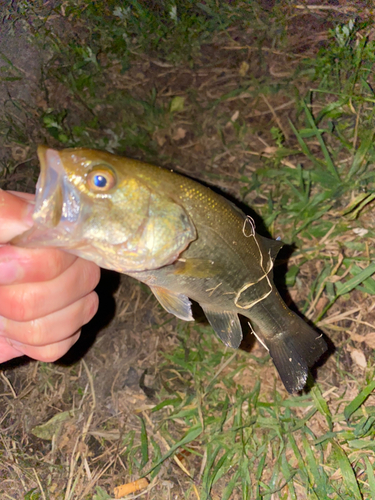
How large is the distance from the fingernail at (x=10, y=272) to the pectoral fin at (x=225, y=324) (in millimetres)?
1096

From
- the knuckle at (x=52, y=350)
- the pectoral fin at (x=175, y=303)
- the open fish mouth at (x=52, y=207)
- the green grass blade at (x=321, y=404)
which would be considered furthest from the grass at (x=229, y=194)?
the open fish mouth at (x=52, y=207)

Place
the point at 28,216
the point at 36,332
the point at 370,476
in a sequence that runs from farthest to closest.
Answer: the point at 370,476 < the point at 36,332 < the point at 28,216

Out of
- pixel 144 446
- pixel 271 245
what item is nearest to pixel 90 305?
pixel 271 245

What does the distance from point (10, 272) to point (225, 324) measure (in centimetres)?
127

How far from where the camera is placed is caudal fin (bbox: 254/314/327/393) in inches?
108

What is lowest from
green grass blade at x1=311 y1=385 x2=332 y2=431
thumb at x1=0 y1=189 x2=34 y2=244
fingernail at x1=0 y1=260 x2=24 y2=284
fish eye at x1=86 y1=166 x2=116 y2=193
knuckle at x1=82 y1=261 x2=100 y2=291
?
green grass blade at x1=311 y1=385 x2=332 y2=431

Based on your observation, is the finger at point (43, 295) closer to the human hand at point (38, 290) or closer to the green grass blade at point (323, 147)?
the human hand at point (38, 290)

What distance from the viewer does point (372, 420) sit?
3090 millimetres

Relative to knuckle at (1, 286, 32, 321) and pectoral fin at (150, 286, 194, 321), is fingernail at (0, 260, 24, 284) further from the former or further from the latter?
pectoral fin at (150, 286, 194, 321)

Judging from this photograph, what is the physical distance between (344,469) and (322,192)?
2271mm

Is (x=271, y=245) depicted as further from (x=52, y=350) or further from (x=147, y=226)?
(x=52, y=350)

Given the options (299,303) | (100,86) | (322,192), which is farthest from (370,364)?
(100,86)

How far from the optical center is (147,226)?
6.19 ft

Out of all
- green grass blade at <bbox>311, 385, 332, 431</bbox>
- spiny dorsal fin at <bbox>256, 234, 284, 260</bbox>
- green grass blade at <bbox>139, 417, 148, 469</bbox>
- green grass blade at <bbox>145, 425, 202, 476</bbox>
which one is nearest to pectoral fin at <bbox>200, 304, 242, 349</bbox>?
spiny dorsal fin at <bbox>256, 234, 284, 260</bbox>
